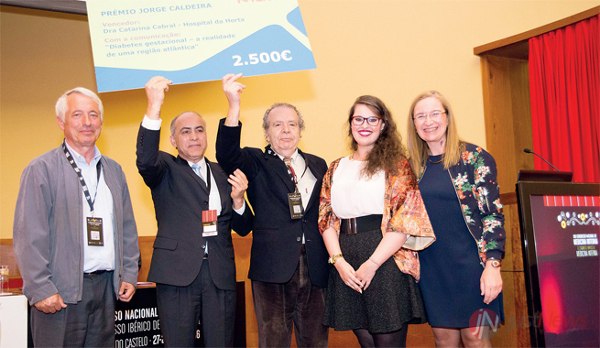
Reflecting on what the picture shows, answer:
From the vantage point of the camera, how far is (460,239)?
2.15 m

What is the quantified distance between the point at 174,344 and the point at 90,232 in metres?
0.70

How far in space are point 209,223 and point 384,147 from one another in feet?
3.27

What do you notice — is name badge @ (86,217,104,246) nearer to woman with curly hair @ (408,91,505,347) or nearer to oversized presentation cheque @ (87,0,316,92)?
oversized presentation cheque @ (87,0,316,92)

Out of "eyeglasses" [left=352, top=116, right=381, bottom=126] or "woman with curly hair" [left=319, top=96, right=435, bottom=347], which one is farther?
"eyeglasses" [left=352, top=116, right=381, bottom=126]

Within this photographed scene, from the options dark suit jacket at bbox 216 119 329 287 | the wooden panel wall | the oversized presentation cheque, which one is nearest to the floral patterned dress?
dark suit jacket at bbox 216 119 329 287

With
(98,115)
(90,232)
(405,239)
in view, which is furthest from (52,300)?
(405,239)

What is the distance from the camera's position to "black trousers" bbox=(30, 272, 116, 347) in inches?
82.0

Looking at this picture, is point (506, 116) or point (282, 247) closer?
point (282, 247)

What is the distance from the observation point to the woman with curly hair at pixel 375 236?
209cm

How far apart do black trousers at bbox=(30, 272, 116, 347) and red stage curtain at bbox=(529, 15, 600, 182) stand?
359cm

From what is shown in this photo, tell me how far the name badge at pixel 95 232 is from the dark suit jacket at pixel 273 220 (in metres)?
0.68

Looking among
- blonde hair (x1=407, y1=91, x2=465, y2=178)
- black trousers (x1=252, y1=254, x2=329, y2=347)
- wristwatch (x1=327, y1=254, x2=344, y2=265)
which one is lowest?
black trousers (x1=252, y1=254, x2=329, y2=347)

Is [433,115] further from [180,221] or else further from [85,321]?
[85,321]

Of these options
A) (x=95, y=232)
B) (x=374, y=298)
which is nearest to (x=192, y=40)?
(x=95, y=232)
